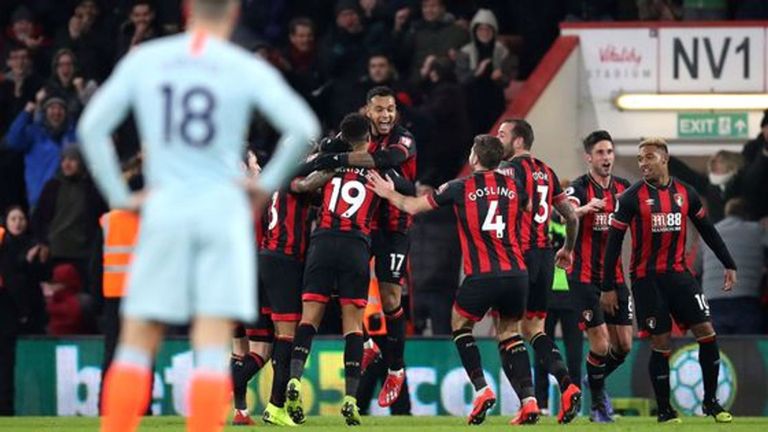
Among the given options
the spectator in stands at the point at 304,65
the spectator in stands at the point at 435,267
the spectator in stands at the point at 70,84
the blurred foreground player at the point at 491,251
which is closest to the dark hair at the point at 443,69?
the spectator in stands at the point at 304,65

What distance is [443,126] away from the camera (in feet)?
66.8

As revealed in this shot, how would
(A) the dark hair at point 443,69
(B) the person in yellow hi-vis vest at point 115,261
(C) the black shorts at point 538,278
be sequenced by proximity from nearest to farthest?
(C) the black shorts at point 538,278, (B) the person in yellow hi-vis vest at point 115,261, (A) the dark hair at point 443,69

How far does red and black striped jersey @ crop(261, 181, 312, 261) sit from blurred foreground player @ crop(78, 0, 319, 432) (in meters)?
6.38

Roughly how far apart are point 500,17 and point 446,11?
0.71 meters

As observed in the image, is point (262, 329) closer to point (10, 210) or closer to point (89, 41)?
point (10, 210)

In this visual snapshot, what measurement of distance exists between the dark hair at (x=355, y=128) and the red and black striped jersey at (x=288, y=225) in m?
0.63

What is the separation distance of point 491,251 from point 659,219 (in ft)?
4.44

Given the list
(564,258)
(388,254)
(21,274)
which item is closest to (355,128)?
(388,254)

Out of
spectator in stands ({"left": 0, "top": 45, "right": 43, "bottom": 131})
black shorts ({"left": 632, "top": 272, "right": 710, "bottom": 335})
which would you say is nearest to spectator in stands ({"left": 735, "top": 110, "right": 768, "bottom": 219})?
black shorts ({"left": 632, "top": 272, "right": 710, "bottom": 335})

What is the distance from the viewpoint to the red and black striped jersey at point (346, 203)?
14.3 m

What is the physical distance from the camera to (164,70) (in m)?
8.22

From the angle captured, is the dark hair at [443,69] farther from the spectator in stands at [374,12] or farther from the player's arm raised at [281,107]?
the player's arm raised at [281,107]

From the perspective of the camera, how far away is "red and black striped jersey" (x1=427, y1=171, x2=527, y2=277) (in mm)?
13922

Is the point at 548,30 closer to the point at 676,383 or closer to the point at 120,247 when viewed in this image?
the point at 676,383
